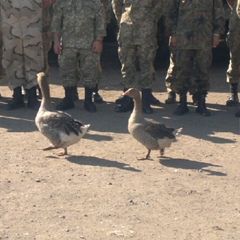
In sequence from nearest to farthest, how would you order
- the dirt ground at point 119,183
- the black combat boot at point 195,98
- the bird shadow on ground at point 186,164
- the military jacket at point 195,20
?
the dirt ground at point 119,183 < the bird shadow on ground at point 186,164 < the military jacket at point 195,20 < the black combat boot at point 195,98

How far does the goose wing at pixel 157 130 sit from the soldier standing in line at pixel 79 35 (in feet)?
6.87

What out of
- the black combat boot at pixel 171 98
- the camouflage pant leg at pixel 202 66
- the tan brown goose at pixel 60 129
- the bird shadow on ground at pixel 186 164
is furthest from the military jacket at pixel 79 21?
the bird shadow on ground at pixel 186 164

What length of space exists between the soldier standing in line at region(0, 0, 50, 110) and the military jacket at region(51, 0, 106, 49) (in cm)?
31

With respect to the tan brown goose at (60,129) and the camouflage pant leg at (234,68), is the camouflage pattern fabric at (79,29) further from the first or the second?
the tan brown goose at (60,129)

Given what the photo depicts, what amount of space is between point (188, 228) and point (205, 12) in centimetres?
406

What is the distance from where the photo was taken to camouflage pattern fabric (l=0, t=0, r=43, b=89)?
9.41 meters

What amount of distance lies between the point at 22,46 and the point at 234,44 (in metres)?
2.73

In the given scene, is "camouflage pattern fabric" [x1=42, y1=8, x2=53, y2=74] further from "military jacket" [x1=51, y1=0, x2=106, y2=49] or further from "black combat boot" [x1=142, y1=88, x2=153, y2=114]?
"black combat boot" [x1=142, y1=88, x2=153, y2=114]

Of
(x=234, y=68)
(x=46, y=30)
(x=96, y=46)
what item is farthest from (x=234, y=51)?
(x=46, y=30)

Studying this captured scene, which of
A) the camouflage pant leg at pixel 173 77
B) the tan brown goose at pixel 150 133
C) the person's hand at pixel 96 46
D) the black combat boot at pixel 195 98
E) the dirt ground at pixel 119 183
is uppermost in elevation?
the person's hand at pixel 96 46

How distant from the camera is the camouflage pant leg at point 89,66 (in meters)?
9.35

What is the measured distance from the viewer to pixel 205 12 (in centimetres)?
905

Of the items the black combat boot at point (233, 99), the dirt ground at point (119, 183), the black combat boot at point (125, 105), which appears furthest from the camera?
the black combat boot at point (233, 99)

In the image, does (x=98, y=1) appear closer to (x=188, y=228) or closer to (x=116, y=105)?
(x=116, y=105)
